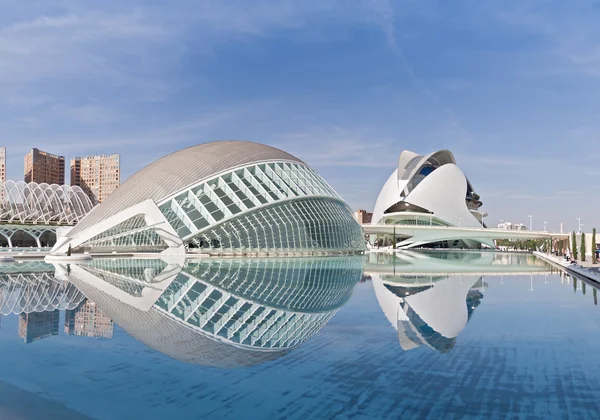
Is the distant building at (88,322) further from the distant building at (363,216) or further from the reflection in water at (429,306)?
the distant building at (363,216)

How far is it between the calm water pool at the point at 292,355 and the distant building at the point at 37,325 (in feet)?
0.17

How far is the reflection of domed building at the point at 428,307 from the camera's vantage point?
891cm

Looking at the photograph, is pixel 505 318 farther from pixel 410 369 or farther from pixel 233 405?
pixel 233 405

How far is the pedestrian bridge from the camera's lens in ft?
208

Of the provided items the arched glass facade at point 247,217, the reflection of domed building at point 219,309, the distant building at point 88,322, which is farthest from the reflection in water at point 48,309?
the arched glass facade at point 247,217

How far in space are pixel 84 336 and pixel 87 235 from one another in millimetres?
24938

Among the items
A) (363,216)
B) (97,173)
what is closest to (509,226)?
(363,216)

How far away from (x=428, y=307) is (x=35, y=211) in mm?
67765

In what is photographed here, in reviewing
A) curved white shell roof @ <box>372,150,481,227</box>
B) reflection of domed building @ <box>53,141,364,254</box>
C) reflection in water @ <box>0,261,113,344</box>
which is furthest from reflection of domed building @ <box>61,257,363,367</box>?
curved white shell roof @ <box>372,150,481,227</box>

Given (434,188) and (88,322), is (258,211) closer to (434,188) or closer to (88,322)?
(88,322)

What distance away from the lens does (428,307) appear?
487 inches

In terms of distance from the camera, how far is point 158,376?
6.43 meters

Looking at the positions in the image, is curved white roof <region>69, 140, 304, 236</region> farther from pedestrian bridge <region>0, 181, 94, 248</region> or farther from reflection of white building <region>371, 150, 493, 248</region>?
reflection of white building <region>371, 150, 493, 248</region>

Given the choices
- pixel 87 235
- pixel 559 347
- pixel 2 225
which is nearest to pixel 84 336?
pixel 559 347
